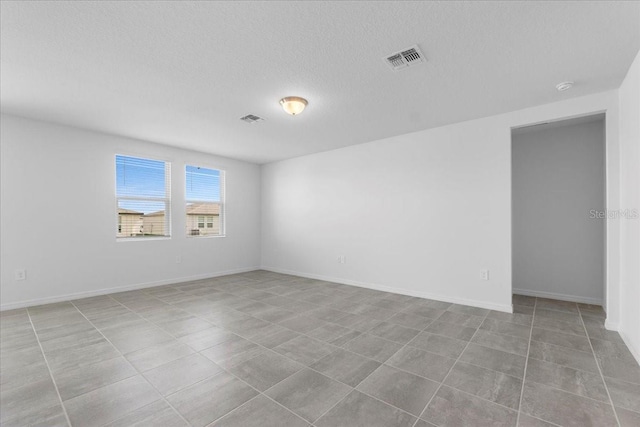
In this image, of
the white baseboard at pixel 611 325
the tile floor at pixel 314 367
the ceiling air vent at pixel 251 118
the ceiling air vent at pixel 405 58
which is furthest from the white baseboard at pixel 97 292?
the white baseboard at pixel 611 325

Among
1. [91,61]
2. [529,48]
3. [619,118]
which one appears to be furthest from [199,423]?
[619,118]

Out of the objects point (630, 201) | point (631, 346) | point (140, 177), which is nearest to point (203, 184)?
point (140, 177)

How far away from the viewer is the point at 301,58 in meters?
2.36

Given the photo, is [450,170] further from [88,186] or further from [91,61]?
[88,186]

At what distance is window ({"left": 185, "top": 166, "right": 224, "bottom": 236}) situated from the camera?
5574 mm

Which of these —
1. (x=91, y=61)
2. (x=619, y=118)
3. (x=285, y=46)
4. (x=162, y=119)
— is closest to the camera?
(x=285, y=46)

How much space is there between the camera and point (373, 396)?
6.06ft

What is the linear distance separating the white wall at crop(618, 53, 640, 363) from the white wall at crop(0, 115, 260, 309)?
5947mm

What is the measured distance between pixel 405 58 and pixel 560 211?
3542mm

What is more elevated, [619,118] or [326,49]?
[326,49]

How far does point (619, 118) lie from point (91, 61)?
16.5 feet

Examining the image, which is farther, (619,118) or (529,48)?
(619,118)

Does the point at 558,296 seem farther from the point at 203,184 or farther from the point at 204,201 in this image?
the point at 203,184

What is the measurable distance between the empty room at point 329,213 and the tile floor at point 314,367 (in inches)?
0.9
